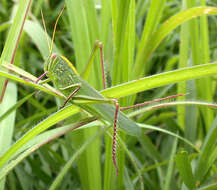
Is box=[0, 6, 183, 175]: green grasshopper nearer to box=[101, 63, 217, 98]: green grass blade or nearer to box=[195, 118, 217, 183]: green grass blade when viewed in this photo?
box=[101, 63, 217, 98]: green grass blade

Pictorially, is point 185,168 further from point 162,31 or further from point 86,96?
point 162,31

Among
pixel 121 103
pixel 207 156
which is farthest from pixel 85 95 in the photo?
pixel 207 156

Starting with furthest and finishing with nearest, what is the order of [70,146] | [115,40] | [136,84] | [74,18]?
[70,146], [74,18], [115,40], [136,84]

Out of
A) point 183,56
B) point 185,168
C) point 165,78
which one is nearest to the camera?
point 165,78

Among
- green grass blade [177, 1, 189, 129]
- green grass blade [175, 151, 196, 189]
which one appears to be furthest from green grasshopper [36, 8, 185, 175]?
green grass blade [177, 1, 189, 129]

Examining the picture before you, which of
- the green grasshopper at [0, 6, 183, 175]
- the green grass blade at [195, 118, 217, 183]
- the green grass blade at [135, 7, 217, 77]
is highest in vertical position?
the green grass blade at [135, 7, 217, 77]

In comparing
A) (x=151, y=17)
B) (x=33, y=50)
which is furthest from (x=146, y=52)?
(x=33, y=50)

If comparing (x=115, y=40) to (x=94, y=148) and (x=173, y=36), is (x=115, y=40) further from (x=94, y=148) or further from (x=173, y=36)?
(x=173, y=36)

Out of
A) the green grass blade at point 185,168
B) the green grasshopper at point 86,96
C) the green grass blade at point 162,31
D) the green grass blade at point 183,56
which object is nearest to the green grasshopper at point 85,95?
the green grasshopper at point 86,96

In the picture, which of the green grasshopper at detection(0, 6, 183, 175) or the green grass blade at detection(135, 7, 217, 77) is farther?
the green grass blade at detection(135, 7, 217, 77)

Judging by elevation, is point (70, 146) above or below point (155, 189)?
above

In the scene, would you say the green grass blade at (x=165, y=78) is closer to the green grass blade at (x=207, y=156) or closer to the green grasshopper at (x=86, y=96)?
the green grasshopper at (x=86, y=96)
